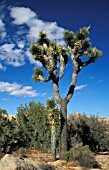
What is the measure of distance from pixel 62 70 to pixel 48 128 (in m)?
6.11

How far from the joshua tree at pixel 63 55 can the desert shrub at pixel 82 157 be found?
1.84 metres

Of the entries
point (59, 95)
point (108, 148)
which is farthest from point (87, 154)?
point (108, 148)

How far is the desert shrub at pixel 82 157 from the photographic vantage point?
13.9 metres

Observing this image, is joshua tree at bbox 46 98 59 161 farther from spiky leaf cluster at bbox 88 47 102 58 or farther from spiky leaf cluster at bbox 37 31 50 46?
spiky leaf cluster at bbox 37 31 50 46

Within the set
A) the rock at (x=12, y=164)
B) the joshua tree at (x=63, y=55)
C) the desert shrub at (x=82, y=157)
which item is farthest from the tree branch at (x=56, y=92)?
the rock at (x=12, y=164)

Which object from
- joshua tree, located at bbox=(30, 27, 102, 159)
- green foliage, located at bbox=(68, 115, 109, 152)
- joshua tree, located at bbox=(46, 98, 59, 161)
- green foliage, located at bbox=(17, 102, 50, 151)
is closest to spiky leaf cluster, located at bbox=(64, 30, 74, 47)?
joshua tree, located at bbox=(30, 27, 102, 159)

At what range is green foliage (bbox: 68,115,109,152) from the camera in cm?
2169

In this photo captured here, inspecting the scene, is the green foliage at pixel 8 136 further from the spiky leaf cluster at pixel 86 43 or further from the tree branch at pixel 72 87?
the spiky leaf cluster at pixel 86 43

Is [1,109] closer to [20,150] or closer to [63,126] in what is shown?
[20,150]

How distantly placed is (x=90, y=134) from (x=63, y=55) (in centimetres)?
754

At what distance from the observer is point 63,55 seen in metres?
17.6

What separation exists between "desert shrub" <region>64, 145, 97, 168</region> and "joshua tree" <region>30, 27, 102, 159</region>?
184 centimetres

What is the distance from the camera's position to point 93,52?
57.5 ft

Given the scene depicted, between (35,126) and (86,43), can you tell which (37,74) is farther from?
(35,126)
